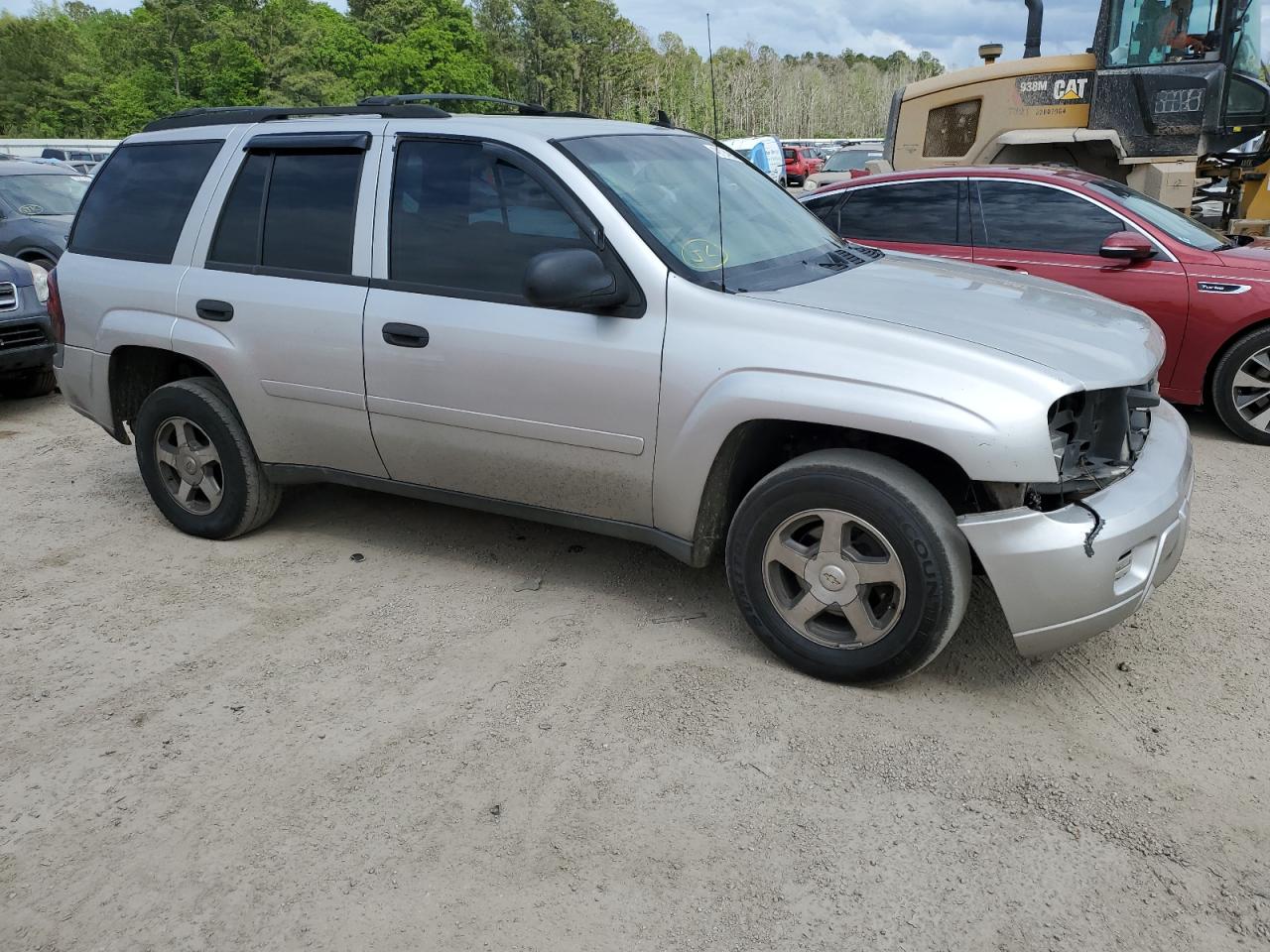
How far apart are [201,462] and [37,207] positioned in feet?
28.8

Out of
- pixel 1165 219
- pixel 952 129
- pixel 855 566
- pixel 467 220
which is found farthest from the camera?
pixel 952 129

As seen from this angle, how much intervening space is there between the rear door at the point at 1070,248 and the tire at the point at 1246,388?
0.96 feet

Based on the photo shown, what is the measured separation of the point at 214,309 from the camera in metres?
4.56

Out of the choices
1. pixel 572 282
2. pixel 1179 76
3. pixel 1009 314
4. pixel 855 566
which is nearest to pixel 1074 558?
pixel 855 566

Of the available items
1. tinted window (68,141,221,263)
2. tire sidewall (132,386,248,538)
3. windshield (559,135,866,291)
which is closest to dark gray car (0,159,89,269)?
tinted window (68,141,221,263)

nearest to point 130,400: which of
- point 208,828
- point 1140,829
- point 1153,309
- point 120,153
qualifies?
point 120,153

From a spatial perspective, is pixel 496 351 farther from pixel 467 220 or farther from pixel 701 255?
pixel 701 255

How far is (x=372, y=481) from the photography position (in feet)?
14.8

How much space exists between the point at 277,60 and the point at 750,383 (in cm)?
6924

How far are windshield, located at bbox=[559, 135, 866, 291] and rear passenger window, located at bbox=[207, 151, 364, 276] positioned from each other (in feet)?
3.35

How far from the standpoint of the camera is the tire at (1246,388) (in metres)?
6.18

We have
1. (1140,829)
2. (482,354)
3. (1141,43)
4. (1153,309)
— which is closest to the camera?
(1140,829)

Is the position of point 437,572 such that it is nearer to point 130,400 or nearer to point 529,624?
point 529,624

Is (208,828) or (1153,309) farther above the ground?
(1153,309)
